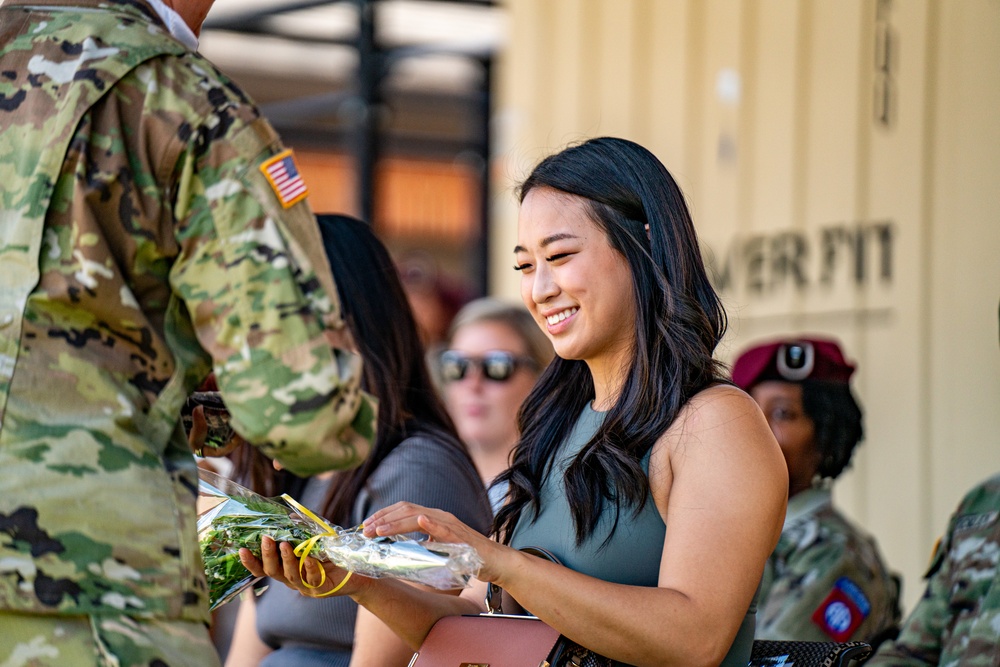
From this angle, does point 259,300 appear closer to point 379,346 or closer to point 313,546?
point 313,546

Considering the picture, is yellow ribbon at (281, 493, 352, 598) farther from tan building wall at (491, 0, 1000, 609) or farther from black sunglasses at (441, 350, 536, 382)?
tan building wall at (491, 0, 1000, 609)

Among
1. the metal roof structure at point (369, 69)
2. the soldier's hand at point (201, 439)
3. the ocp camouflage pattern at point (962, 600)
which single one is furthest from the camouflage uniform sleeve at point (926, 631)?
the metal roof structure at point (369, 69)

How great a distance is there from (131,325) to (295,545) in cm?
60

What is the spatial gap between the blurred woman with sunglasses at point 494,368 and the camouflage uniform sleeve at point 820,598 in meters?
1.35

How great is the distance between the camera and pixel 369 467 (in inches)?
122

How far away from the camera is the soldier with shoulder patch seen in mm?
3062

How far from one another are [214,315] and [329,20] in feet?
25.3

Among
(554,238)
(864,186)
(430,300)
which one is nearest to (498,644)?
(554,238)

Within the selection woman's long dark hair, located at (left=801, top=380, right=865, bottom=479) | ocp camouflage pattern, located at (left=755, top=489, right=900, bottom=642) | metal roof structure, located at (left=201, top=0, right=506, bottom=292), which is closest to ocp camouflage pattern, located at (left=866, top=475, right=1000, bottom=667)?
ocp camouflage pattern, located at (left=755, top=489, right=900, bottom=642)

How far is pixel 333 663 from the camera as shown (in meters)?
3.04

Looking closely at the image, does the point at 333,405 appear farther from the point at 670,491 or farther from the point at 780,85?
the point at 780,85

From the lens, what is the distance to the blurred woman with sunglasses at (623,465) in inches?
85.6

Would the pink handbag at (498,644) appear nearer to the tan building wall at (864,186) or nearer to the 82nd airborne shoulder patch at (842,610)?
the 82nd airborne shoulder patch at (842,610)

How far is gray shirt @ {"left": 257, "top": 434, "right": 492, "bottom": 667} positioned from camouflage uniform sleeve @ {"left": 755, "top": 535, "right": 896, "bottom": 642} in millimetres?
1124
